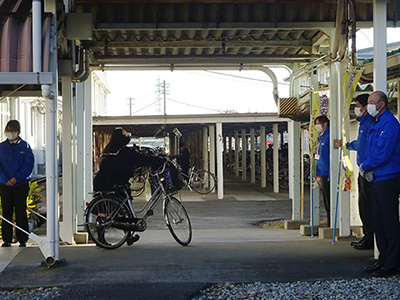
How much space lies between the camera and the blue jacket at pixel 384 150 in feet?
20.0

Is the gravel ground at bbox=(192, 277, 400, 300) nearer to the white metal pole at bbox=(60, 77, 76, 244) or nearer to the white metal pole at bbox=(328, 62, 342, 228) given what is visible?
the white metal pole at bbox=(328, 62, 342, 228)

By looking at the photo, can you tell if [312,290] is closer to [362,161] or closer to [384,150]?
[384,150]

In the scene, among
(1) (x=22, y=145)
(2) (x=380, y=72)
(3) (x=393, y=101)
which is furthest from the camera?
(3) (x=393, y=101)

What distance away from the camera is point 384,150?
20.0ft

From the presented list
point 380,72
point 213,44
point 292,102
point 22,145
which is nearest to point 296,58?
point 292,102

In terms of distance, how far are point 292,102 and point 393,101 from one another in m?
1.78

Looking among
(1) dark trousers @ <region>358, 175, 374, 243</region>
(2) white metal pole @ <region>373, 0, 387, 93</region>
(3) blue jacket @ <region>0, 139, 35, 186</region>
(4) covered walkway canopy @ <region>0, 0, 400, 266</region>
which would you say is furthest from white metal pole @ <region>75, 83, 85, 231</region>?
(2) white metal pole @ <region>373, 0, 387, 93</region>

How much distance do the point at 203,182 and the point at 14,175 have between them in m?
15.0

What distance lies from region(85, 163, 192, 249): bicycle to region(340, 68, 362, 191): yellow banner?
83.0 inches

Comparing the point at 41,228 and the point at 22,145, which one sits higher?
the point at 22,145

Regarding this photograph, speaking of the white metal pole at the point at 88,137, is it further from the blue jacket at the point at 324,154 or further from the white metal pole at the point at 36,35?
the white metal pole at the point at 36,35

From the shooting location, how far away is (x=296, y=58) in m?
10.9

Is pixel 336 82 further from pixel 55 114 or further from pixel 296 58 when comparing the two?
pixel 55 114

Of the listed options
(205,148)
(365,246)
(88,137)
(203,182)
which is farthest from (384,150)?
(205,148)
